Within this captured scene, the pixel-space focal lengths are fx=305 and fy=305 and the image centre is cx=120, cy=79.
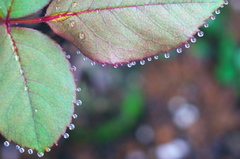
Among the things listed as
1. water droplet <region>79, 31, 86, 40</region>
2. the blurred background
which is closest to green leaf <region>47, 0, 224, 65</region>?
water droplet <region>79, 31, 86, 40</region>

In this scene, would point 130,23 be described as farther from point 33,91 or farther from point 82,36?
point 33,91

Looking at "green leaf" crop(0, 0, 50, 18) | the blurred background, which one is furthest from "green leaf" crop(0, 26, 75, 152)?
the blurred background

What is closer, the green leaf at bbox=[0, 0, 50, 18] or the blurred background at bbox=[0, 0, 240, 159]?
the green leaf at bbox=[0, 0, 50, 18]

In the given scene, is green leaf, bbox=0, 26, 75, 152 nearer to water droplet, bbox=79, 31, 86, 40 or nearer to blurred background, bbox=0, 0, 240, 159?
water droplet, bbox=79, 31, 86, 40

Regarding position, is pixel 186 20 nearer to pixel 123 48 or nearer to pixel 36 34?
pixel 123 48

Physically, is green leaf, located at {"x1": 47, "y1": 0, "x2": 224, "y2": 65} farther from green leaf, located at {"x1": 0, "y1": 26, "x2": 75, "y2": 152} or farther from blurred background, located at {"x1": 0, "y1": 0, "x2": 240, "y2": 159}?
blurred background, located at {"x1": 0, "y1": 0, "x2": 240, "y2": 159}

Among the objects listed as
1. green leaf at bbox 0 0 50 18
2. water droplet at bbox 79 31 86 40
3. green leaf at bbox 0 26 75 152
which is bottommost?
green leaf at bbox 0 26 75 152

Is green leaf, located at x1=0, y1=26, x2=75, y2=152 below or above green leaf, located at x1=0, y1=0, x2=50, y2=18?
above
